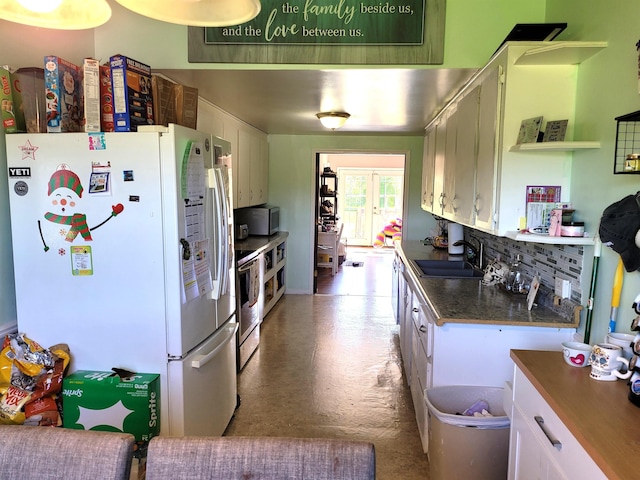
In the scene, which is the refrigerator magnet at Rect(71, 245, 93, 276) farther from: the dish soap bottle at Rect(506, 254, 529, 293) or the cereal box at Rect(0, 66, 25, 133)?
the dish soap bottle at Rect(506, 254, 529, 293)

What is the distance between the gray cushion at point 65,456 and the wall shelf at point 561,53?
202cm

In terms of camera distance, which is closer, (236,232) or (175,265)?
(175,265)

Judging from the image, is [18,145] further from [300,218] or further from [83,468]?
[300,218]

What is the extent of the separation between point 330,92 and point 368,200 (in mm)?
7775

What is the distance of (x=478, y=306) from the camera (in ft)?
7.72

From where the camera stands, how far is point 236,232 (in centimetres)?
498

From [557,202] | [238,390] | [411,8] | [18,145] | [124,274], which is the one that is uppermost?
[411,8]

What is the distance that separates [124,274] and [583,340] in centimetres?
202

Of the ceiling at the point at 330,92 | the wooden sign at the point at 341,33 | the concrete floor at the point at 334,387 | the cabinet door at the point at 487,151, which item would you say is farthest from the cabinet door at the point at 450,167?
the concrete floor at the point at 334,387

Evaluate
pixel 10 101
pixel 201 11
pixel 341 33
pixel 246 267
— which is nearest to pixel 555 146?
pixel 341 33

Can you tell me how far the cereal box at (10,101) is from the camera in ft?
6.55

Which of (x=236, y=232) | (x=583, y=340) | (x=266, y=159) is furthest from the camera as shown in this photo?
(x=266, y=159)

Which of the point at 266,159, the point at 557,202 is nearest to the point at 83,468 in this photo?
the point at 557,202

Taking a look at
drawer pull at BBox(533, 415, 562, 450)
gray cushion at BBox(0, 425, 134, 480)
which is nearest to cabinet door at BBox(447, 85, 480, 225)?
drawer pull at BBox(533, 415, 562, 450)
